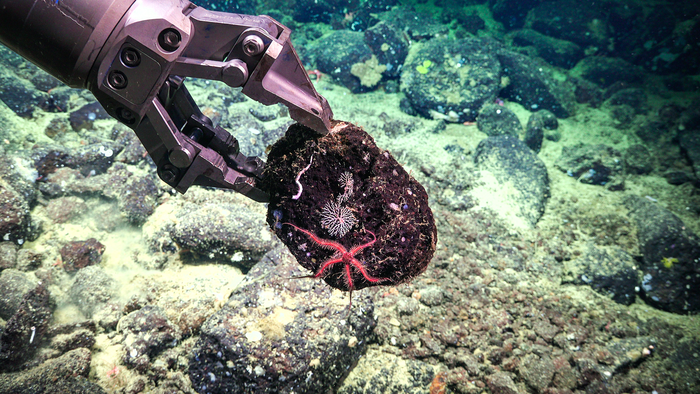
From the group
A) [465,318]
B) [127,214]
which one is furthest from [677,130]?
[127,214]

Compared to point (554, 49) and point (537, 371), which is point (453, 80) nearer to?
point (554, 49)

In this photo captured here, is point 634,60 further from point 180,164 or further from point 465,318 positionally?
point 180,164

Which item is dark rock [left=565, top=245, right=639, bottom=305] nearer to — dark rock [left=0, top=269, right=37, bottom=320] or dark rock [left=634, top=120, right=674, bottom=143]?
dark rock [left=634, top=120, right=674, bottom=143]

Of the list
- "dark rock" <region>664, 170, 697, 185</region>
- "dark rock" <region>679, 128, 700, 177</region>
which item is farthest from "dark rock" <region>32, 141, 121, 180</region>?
"dark rock" <region>679, 128, 700, 177</region>

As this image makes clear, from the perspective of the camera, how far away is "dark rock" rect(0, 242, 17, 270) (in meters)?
3.39

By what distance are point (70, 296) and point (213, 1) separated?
1062 centimetres

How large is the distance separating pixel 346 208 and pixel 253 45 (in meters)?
1.06

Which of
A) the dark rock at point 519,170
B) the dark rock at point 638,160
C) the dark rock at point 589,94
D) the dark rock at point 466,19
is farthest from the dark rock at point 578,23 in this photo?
the dark rock at point 519,170

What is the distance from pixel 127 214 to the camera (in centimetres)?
416

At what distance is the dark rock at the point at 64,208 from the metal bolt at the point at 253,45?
13.4 feet

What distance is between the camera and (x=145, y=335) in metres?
2.96

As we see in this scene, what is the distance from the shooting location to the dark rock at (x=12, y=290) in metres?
3.07

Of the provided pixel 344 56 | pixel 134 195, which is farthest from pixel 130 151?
pixel 344 56

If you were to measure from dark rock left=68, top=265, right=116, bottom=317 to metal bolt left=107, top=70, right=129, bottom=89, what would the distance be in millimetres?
2790
